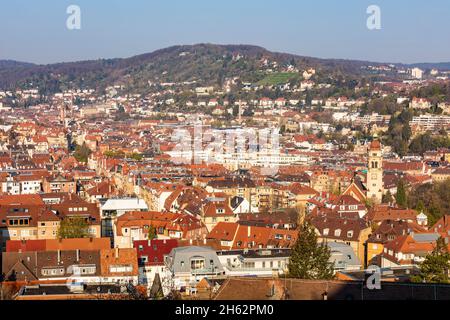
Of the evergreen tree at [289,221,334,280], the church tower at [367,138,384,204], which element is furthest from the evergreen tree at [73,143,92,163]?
the evergreen tree at [289,221,334,280]

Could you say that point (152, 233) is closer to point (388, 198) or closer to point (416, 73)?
point (388, 198)

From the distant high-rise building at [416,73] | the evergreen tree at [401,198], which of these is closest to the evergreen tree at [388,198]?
the evergreen tree at [401,198]

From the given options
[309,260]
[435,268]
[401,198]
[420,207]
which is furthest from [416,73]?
[309,260]

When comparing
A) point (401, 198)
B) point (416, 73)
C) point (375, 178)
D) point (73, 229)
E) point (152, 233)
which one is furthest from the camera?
point (416, 73)

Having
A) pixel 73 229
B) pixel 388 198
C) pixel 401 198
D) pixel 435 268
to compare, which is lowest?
pixel 388 198

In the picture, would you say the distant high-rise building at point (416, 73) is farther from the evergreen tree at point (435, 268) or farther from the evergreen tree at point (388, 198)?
the evergreen tree at point (435, 268)

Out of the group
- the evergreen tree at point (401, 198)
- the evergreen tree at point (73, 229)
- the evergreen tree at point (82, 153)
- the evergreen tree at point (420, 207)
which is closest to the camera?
the evergreen tree at point (73, 229)

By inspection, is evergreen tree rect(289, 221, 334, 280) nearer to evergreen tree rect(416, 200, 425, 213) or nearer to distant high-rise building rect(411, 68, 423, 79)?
evergreen tree rect(416, 200, 425, 213)

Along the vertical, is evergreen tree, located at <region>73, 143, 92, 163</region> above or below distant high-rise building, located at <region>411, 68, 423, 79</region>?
below
